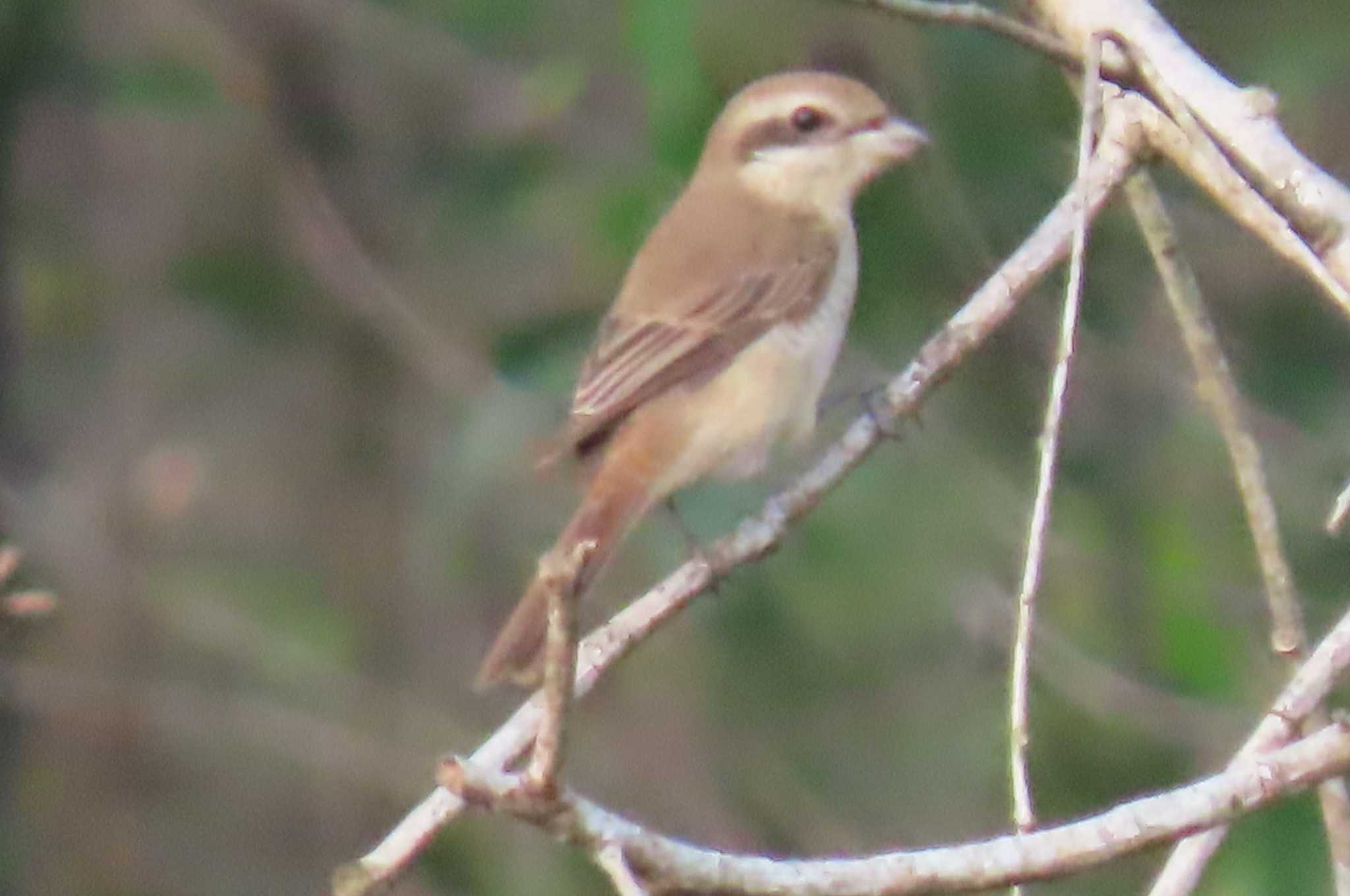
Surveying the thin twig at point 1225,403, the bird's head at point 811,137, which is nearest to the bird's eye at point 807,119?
the bird's head at point 811,137

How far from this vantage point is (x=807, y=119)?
4.53m

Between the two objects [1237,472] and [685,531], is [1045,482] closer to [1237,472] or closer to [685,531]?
[1237,472]

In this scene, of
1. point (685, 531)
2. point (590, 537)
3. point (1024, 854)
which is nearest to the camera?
point (1024, 854)

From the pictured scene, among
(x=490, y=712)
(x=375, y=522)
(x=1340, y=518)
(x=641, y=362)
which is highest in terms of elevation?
(x=375, y=522)

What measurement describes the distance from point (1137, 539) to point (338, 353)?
7.12 ft

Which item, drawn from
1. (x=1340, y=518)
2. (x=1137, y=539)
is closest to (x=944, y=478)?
(x=1137, y=539)

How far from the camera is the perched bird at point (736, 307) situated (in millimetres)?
4059

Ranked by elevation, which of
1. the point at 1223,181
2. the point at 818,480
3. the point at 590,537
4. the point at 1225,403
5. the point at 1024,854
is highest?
the point at 590,537

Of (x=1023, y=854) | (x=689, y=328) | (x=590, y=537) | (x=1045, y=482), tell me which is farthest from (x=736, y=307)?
(x=1023, y=854)

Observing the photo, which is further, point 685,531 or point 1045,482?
point 685,531

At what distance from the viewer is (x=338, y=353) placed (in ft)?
19.6

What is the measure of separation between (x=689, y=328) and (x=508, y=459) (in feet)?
1.78

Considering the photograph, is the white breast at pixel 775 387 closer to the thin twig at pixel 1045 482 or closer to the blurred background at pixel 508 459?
the blurred background at pixel 508 459

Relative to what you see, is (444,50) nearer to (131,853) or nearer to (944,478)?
(944,478)
